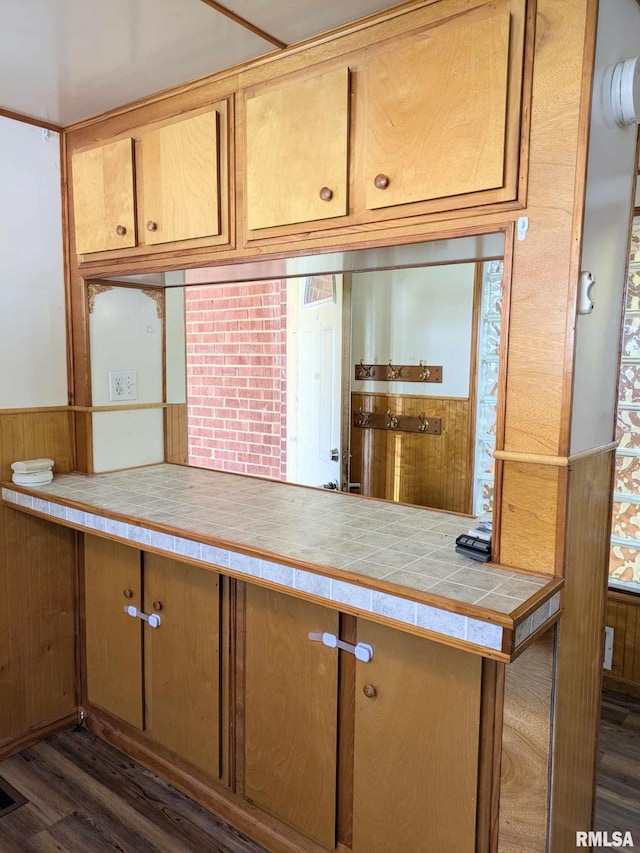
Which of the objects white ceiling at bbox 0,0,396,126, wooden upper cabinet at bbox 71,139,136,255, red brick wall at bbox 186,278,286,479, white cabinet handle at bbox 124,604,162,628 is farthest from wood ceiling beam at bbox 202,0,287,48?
red brick wall at bbox 186,278,286,479

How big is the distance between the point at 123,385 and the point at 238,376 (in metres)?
1.28

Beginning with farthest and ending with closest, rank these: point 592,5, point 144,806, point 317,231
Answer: point 144,806 → point 317,231 → point 592,5

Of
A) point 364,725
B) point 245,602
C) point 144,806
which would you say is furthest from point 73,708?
point 364,725

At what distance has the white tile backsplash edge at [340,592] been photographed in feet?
3.49

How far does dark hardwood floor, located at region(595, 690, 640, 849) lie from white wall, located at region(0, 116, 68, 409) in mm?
2291

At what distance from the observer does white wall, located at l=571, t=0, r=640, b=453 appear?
115 cm

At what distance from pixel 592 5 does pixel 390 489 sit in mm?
2347

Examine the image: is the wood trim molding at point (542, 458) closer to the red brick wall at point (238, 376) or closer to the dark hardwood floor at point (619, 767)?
the dark hardwood floor at point (619, 767)

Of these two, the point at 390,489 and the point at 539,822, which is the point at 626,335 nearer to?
the point at 390,489

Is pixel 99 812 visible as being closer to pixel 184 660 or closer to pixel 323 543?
pixel 184 660

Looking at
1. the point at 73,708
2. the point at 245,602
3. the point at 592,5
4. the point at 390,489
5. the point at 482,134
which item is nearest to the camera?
the point at 592,5

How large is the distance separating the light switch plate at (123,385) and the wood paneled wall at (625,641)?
212 cm

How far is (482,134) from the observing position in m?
1.20

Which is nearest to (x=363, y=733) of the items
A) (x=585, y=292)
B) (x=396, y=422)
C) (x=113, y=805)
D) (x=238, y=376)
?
(x=113, y=805)
